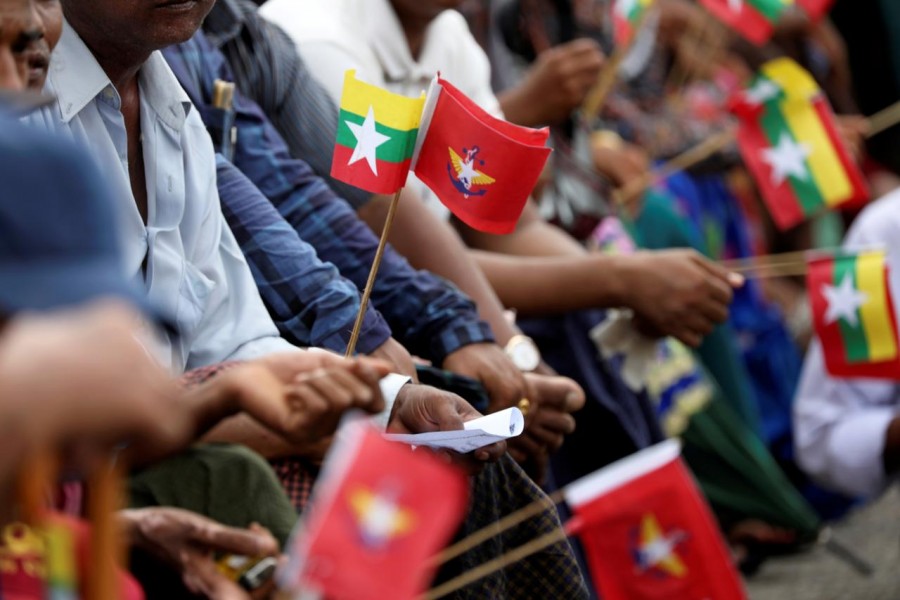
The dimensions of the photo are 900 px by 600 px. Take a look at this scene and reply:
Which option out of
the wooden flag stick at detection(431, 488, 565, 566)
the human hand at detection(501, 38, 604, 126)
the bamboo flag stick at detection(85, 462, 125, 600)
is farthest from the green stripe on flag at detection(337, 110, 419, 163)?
the human hand at detection(501, 38, 604, 126)

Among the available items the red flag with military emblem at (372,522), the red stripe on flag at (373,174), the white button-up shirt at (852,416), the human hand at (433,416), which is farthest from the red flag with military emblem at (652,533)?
the white button-up shirt at (852,416)

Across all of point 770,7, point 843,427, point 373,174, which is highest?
point 373,174

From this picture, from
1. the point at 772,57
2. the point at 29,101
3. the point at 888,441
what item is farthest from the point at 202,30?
the point at 772,57

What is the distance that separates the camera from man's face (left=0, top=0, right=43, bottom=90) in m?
1.54

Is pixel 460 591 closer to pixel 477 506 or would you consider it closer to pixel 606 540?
pixel 477 506

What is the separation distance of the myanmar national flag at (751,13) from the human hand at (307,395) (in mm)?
3271

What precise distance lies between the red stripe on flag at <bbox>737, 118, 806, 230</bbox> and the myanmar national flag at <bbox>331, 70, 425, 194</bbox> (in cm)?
210

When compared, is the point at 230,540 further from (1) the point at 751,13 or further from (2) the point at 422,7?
(1) the point at 751,13

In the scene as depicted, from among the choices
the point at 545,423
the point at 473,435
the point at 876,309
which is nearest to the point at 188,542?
the point at 473,435

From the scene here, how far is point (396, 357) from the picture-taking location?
230 cm

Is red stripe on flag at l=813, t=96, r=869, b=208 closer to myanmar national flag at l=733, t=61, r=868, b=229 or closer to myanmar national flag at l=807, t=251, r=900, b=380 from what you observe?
myanmar national flag at l=733, t=61, r=868, b=229

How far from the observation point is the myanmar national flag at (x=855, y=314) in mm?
3568

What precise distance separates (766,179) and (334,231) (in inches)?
78.2

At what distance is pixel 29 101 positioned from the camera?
1.36 m
